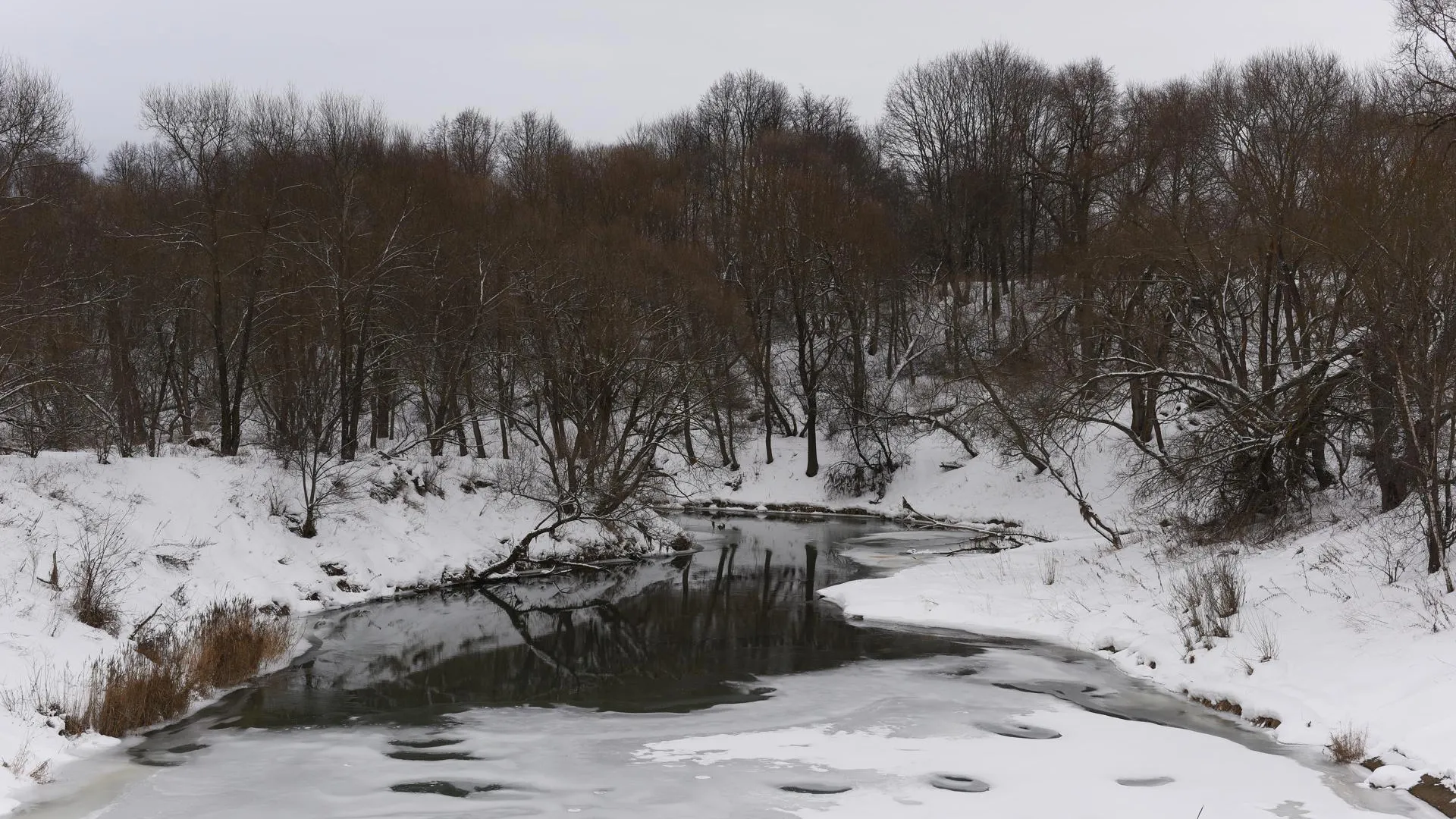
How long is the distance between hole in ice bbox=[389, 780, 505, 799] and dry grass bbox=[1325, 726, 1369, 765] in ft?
25.3

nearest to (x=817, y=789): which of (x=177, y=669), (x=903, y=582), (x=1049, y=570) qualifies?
(x=177, y=669)

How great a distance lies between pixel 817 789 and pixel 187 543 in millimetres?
13780

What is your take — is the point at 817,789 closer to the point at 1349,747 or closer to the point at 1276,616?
the point at 1349,747

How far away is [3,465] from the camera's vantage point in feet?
57.7

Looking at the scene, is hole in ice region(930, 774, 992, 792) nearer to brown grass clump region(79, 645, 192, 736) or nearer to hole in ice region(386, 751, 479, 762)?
hole in ice region(386, 751, 479, 762)

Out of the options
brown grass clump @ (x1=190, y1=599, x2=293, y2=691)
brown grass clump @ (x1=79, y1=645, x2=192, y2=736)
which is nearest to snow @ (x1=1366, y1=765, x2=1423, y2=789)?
brown grass clump @ (x1=79, y1=645, x2=192, y2=736)

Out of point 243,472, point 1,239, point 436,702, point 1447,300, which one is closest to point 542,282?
point 243,472

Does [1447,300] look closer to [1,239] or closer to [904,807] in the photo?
[904,807]

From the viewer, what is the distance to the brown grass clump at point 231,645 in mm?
12922

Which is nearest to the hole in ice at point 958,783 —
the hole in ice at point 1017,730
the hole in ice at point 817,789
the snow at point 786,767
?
the snow at point 786,767

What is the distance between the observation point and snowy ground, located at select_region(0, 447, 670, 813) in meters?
11.4

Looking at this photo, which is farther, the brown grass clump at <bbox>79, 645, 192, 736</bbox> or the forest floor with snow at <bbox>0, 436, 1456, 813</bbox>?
the brown grass clump at <bbox>79, 645, 192, 736</bbox>

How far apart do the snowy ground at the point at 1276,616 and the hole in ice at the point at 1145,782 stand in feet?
5.64

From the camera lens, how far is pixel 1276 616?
41.5 ft
